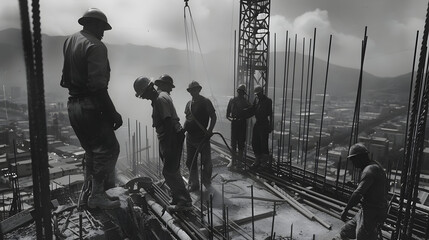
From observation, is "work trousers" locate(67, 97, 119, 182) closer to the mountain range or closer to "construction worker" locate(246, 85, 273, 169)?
"construction worker" locate(246, 85, 273, 169)

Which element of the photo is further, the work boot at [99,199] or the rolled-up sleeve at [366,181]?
the rolled-up sleeve at [366,181]

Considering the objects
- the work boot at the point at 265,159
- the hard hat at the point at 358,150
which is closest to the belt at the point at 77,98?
the hard hat at the point at 358,150

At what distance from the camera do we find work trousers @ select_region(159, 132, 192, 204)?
381 cm

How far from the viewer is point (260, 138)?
20.6ft

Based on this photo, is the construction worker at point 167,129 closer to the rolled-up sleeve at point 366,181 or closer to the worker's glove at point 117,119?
the worker's glove at point 117,119

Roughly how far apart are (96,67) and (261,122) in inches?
165

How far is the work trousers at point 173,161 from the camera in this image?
3.81 metres

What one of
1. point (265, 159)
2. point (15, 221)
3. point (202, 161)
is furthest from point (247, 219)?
point (15, 221)

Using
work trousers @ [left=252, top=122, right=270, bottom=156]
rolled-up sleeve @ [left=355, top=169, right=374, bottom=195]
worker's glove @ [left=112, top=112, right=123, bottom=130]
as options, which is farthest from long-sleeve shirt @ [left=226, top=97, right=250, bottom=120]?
worker's glove @ [left=112, top=112, right=123, bottom=130]

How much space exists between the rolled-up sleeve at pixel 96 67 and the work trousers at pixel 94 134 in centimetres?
17

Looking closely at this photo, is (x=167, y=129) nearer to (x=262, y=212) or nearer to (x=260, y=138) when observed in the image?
(x=262, y=212)

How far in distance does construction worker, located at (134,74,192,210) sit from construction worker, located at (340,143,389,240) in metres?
2.27

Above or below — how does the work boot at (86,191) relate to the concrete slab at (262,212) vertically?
above

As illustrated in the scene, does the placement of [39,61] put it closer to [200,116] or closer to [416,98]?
[416,98]
